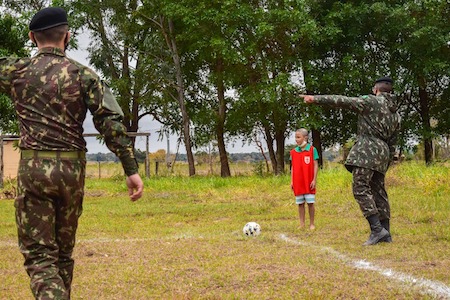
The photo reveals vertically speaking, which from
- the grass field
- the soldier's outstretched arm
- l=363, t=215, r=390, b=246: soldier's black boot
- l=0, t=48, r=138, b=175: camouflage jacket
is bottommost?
the grass field

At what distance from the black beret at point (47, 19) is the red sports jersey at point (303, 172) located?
646 centimetres

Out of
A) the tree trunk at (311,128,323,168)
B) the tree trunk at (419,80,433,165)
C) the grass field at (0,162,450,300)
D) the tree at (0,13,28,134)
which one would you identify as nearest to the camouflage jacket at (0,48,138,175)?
the grass field at (0,162,450,300)

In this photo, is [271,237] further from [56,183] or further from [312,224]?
[56,183]

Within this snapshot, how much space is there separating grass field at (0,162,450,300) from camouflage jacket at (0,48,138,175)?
199 cm

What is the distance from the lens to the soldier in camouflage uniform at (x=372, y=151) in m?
8.22

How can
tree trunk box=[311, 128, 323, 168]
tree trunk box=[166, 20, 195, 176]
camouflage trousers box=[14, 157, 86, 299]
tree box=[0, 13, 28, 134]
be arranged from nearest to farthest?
camouflage trousers box=[14, 157, 86, 299], tree box=[0, 13, 28, 134], tree trunk box=[311, 128, 323, 168], tree trunk box=[166, 20, 195, 176]

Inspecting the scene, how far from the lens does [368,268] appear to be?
662cm

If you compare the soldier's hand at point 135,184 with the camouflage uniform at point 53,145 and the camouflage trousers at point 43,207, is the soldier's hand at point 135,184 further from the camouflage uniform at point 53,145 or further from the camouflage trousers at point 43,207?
the camouflage trousers at point 43,207

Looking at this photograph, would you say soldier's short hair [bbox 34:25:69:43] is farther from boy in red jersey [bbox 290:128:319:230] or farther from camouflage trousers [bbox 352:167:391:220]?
boy in red jersey [bbox 290:128:319:230]

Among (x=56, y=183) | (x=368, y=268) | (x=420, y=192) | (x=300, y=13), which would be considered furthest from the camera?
(x=300, y=13)

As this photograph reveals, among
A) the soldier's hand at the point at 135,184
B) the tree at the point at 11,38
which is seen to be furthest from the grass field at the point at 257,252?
the tree at the point at 11,38

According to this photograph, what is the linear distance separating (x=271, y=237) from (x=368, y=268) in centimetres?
291

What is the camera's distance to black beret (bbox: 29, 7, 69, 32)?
4.09m

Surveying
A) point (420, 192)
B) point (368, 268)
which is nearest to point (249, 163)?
point (420, 192)
